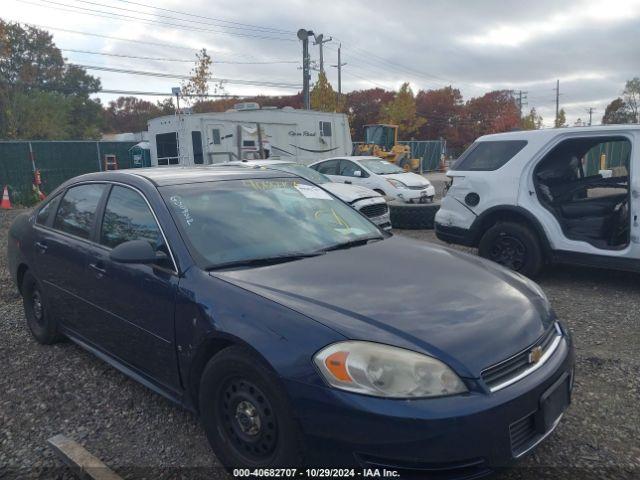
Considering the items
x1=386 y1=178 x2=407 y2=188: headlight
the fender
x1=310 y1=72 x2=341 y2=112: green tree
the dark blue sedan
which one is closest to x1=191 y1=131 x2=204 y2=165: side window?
x1=386 y1=178 x2=407 y2=188: headlight

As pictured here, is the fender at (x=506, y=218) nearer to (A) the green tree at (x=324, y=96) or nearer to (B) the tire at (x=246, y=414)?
(B) the tire at (x=246, y=414)

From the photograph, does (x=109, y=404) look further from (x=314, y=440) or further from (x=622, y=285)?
(x=622, y=285)

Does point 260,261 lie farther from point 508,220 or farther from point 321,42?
point 321,42

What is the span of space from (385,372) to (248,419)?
720mm

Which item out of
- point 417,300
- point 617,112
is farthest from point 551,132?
point 617,112

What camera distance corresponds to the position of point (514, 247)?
597cm

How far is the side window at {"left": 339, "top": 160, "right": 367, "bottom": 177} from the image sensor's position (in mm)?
13505

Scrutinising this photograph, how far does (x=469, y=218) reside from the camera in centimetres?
629

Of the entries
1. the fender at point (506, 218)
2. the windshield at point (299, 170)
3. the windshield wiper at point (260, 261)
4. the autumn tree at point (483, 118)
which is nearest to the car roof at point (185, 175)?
the windshield wiper at point (260, 261)

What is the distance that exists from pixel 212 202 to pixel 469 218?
398 cm

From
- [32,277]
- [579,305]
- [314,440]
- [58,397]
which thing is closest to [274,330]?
[314,440]

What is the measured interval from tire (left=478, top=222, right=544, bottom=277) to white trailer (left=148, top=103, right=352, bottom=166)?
1090cm

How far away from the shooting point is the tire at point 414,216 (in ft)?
29.3

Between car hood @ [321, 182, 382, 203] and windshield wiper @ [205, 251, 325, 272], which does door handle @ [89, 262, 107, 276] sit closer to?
windshield wiper @ [205, 251, 325, 272]
